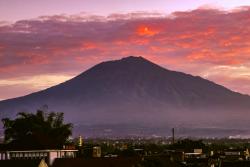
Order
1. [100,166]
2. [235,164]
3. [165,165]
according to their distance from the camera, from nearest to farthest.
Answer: [100,166] → [165,165] → [235,164]

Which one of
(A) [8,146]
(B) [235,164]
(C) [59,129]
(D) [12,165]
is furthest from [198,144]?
(D) [12,165]

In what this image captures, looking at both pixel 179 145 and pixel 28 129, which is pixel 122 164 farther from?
pixel 179 145

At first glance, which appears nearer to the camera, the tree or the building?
the building

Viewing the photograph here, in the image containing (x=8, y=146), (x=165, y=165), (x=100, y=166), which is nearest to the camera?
(x=100, y=166)

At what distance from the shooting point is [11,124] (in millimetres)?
120125

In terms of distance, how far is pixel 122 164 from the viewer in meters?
67.6

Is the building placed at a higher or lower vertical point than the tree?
lower

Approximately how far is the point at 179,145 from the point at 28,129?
59.9 m

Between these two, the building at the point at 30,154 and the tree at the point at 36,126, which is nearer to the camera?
the building at the point at 30,154

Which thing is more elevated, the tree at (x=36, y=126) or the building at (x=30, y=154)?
the tree at (x=36, y=126)

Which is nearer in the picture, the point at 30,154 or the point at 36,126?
the point at 30,154

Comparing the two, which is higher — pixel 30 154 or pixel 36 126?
pixel 36 126

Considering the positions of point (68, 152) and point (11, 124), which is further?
point (11, 124)

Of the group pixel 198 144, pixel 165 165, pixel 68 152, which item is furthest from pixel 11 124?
pixel 198 144
